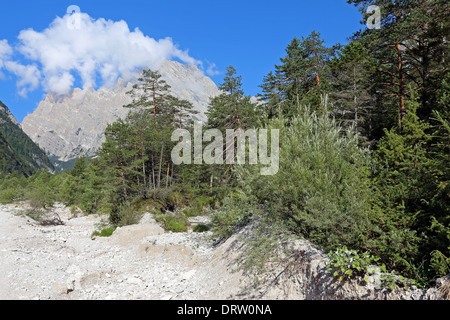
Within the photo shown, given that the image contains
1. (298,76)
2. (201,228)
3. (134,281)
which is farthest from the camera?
(298,76)

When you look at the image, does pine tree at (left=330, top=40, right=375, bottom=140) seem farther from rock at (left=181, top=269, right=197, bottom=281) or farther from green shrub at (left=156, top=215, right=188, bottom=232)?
rock at (left=181, top=269, right=197, bottom=281)

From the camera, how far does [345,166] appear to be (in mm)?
6992

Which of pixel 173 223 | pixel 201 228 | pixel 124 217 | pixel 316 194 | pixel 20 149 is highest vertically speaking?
pixel 20 149

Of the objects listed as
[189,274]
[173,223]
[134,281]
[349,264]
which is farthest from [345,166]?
[173,223]

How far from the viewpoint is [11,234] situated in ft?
51.4

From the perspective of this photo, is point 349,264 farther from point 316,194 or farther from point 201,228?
point 201,228

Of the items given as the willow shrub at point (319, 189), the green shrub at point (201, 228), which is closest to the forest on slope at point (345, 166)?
the willow shrub at point (319, 189)

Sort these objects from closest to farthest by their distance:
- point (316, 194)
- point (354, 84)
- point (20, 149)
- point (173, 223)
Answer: point (316, 194) → point (173, 223) → point (354, 84) → point (20, 149)

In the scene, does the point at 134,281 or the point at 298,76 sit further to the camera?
the point at 298,76

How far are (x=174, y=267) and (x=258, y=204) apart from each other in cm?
524

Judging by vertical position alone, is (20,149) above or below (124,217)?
above

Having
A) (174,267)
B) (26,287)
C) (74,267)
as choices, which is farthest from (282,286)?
(74,267)

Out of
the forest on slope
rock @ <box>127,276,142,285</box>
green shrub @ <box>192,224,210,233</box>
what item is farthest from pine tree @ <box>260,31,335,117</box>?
rock @ <box>127,276,142,285</box>
